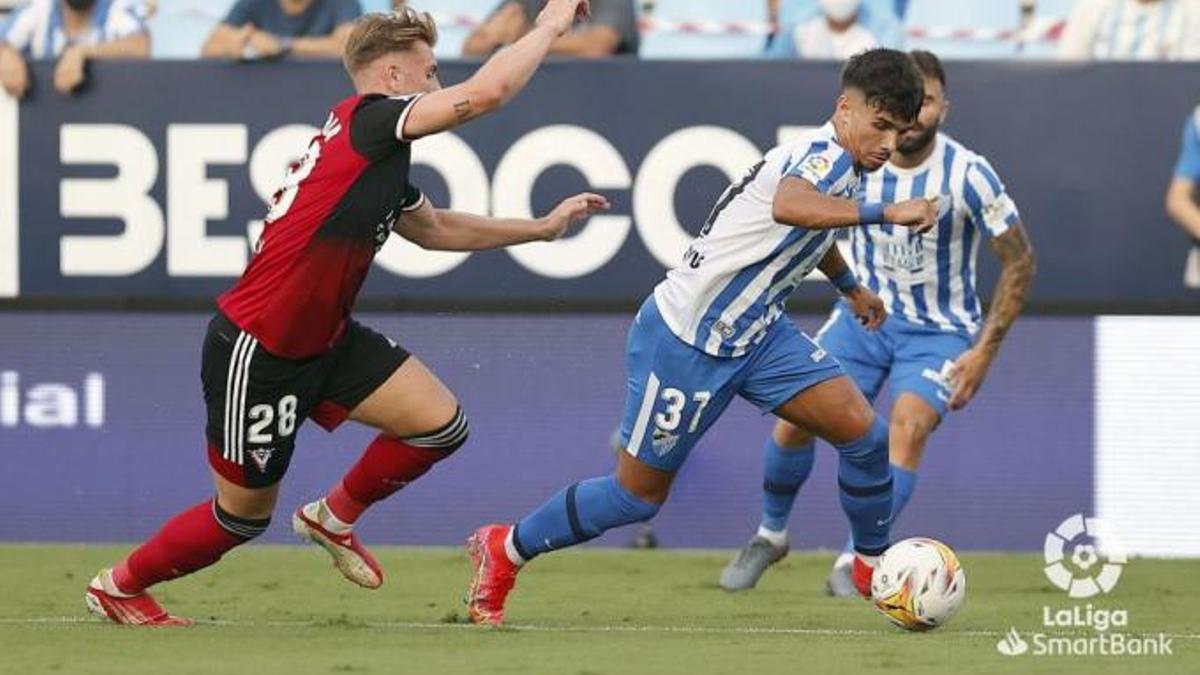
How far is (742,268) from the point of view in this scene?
8.91 m

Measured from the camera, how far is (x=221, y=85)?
1227 cm

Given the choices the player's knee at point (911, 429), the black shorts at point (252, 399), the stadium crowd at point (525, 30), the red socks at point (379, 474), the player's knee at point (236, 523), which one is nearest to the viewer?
the black shorts at point (252, 399)

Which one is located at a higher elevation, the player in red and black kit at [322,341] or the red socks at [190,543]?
the player in red and black kit at [322,341]

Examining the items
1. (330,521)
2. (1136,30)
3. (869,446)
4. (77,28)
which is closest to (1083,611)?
(869,446)

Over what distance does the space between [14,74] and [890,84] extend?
5233 millimetres

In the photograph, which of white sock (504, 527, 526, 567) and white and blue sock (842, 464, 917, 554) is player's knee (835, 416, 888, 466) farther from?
white sock (504, 527, 526, 567)

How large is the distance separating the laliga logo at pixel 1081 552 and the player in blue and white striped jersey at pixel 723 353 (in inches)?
111

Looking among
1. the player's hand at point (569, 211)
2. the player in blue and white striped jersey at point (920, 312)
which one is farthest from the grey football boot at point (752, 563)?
the player's hand at point (569, 211)

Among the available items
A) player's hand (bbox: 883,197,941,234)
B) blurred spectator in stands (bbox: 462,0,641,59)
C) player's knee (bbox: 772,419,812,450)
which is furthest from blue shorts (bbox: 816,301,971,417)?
player's hand (bbox: 883,197,941,234)

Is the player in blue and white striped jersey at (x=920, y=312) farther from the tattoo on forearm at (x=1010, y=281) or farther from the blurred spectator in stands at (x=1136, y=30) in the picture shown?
the blurred spectator in stands at (x=1136, y=30)

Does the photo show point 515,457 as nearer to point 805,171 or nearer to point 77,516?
point 77,516

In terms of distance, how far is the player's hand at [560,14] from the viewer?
795 cm

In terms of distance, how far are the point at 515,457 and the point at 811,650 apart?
431cm

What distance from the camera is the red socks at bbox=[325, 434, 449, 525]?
9.02 m
